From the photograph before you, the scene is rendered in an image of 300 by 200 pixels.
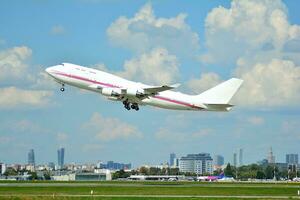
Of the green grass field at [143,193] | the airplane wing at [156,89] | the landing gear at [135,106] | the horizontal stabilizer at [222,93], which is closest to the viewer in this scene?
the green grass field at [143,193]

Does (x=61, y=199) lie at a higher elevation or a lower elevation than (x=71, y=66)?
lower

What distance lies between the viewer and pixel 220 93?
9988cm

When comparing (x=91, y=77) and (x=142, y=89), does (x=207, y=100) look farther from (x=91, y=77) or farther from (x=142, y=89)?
(x=91, y=77)

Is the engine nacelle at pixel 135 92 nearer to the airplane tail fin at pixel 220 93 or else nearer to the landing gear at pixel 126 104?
the landing gear at pixel 126 104

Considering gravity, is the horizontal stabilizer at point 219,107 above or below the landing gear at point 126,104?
below

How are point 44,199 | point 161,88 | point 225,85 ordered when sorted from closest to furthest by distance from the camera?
point 44,199
point 161,88
point 225,85

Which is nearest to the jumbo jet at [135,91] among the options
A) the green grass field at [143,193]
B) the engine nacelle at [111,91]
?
the engine nacelle at [111,91]

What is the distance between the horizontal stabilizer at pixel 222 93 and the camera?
98.4 m

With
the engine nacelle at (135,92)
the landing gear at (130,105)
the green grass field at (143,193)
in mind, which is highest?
the engine nacelle at (135,92)

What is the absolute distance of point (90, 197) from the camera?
Answer: 65812 mm

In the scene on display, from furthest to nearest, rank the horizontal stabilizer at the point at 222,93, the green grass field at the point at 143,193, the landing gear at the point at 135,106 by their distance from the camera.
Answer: the horizontal stabilizer at the point at 222,93
the landing gear at the point at 135,106
the green grass field at the point at 143,193

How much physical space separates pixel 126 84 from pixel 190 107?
10398 mm

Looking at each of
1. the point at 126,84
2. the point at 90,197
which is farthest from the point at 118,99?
the point at 90,197

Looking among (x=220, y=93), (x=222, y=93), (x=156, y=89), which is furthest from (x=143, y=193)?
(x=222, y=93)
